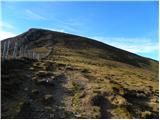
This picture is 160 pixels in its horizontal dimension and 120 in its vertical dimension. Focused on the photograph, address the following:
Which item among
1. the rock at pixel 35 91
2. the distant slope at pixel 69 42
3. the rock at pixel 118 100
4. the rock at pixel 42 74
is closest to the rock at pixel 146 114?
the rock at pixel 118 100

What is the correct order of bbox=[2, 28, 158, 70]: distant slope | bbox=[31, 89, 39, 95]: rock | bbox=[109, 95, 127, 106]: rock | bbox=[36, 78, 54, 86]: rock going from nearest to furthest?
bbox=[31, 89, 39, 95]: rock, bbox=[109, 95, 127, 106]: rock, bbox=[36, 78, 54, 86]: rock, bbox=[2, 28, 158, 70]: distant slope

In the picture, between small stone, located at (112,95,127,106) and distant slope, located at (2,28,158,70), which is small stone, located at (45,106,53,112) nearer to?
small stone, located at (112,95,127,106)

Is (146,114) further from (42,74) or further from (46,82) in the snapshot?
(42,74)

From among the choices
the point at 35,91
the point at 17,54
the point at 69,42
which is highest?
the point at 69,42

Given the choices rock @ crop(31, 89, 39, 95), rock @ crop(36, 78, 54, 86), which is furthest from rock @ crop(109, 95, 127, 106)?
rock @ crop(31, 89, 39, 95)

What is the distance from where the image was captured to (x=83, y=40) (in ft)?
446

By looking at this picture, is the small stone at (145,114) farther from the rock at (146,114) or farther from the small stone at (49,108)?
the small stone at (49,108)

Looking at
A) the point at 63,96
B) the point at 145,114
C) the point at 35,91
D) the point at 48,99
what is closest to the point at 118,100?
the point at 145,114

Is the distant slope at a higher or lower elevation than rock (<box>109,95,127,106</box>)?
higher

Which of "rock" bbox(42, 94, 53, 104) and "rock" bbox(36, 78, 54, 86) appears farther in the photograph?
"rock" bbox(36, 78, 54, 86)

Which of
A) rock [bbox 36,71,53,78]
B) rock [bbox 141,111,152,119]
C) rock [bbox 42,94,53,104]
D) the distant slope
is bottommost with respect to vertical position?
rock [bbox 141,111,152,119]

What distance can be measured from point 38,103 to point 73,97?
5338 millimetres

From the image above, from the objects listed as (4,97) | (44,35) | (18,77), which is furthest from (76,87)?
(44,35)

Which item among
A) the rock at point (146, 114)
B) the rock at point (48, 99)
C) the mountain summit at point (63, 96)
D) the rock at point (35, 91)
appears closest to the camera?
the mountain summit at point (63, 96)
